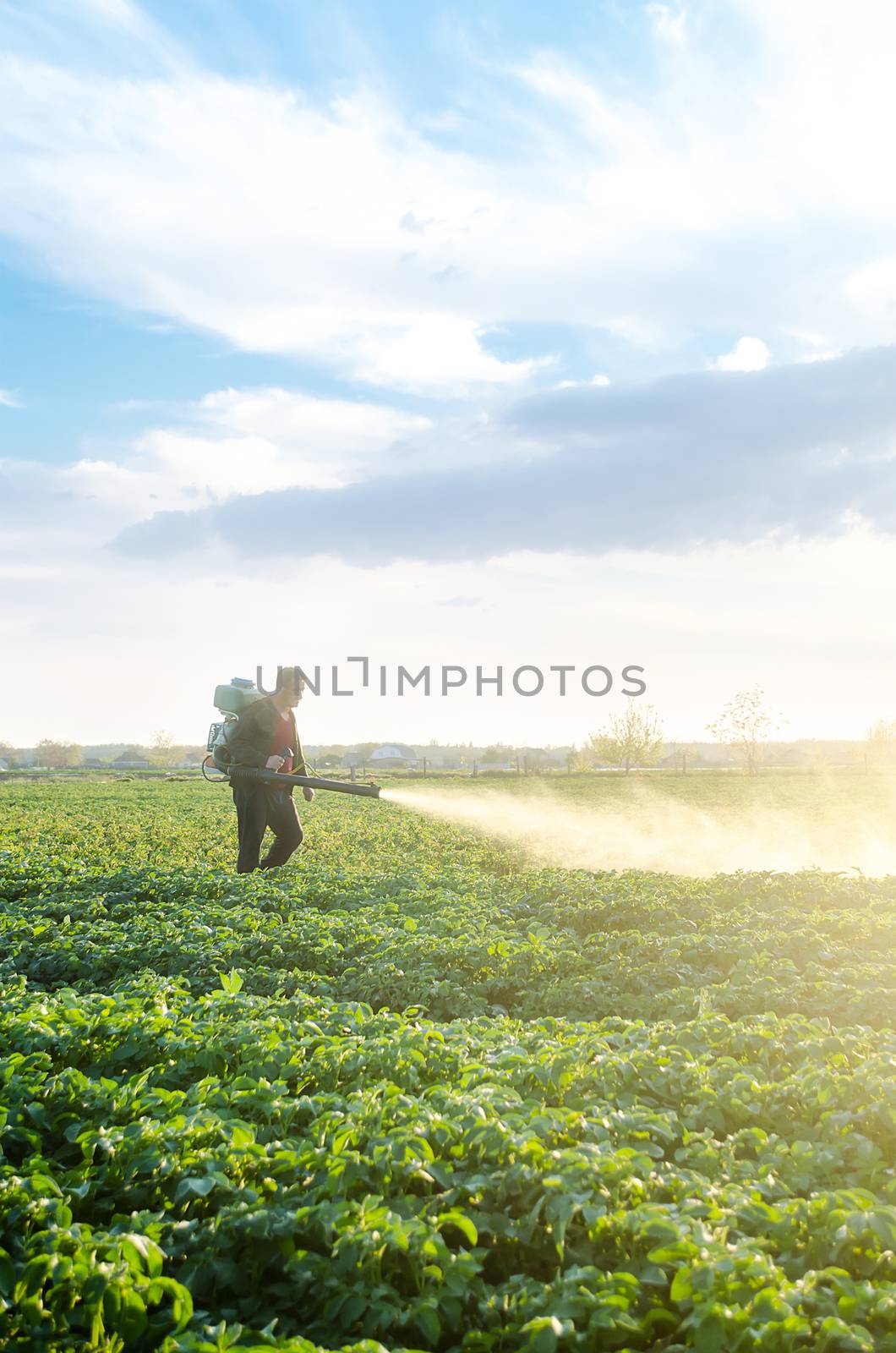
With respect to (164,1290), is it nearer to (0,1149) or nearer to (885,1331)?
(0,1149)

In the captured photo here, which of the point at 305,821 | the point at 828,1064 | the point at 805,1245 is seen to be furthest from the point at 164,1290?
the point at 305,821

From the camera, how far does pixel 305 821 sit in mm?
23641

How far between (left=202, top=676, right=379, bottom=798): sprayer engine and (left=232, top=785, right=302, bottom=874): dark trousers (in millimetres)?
187

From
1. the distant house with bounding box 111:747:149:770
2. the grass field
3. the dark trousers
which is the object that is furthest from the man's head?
the distant house with bounding box 111:747:149:770

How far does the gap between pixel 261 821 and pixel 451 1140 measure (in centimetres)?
758

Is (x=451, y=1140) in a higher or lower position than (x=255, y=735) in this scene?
lower

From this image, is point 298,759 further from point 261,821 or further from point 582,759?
point 582,759

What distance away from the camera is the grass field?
10.1 feet

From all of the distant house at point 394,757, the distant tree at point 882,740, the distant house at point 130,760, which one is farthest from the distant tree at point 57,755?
the distant tree at point 882,740

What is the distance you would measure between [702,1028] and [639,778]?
50.5 m

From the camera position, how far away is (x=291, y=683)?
1087cm

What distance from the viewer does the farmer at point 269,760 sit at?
419 inches

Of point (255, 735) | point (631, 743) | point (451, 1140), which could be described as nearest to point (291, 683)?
point (255, 735)

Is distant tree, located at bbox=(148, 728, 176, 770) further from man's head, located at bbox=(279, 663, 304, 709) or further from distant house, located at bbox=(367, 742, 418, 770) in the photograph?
man's head, located at bbox=(279, 663, 304, 709)
